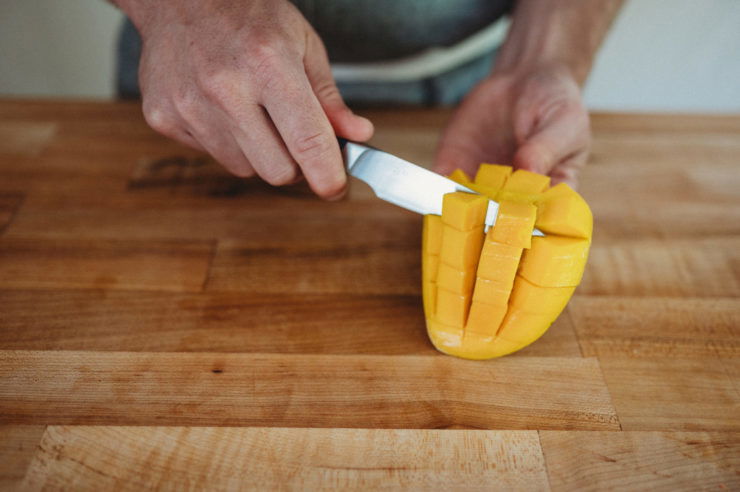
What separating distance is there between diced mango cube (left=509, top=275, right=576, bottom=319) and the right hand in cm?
47

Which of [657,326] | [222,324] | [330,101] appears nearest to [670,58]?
[657,326]

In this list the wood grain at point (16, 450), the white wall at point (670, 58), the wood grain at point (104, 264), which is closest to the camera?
the wood grain at point (16, 450)

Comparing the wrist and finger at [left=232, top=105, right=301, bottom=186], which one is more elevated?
the wrist

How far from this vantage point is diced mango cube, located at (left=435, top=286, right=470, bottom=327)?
1148 mm

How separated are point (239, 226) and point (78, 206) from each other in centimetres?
49

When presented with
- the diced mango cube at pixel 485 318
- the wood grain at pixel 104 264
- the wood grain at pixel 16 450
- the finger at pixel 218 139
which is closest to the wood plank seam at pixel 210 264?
the wood grain at pixel 104 264

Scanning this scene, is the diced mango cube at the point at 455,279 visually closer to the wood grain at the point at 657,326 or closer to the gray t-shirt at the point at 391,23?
the wood grain at the point at 657,326

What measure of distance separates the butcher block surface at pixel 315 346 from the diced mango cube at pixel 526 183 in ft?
1.12

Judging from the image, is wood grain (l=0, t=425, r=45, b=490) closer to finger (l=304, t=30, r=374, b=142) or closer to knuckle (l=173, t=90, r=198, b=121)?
knuckle (l=173, t=90, r=198, b=121)

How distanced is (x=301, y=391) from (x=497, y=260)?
Result: 495mm

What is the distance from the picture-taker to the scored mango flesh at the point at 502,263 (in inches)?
41.6

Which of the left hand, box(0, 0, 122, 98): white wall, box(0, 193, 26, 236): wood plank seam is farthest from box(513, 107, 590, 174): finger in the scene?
box(0, 0, 122, 98): white wall

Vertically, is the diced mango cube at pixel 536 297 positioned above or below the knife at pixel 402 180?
below

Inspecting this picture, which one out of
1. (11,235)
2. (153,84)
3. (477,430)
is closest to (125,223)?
(11,235)
